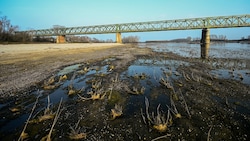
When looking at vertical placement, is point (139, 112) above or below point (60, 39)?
below

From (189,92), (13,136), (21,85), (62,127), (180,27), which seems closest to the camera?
(13,136)

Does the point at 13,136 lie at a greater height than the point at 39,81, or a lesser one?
lesser

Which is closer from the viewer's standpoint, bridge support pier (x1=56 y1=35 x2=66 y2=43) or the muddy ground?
the muddy ground

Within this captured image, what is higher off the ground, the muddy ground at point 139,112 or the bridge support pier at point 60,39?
the bridge support pier at point 60,39

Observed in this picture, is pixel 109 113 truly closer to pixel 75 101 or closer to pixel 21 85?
pixel 75 101

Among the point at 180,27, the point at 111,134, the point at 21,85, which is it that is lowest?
the point at 111,134

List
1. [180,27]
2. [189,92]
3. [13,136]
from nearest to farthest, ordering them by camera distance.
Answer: [13,136], [189,92], [180,27]

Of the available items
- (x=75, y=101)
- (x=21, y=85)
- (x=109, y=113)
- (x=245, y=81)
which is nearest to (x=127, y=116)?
(x=109, y=113)

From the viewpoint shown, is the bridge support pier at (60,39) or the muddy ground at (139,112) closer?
the muddy ground at (139,112)

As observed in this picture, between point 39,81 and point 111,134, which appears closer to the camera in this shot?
point 111,134

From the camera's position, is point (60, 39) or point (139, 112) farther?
point (60, 39)

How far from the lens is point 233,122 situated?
19.1ft

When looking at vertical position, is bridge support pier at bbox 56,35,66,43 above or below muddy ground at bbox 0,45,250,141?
above

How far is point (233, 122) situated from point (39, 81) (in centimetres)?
1137
